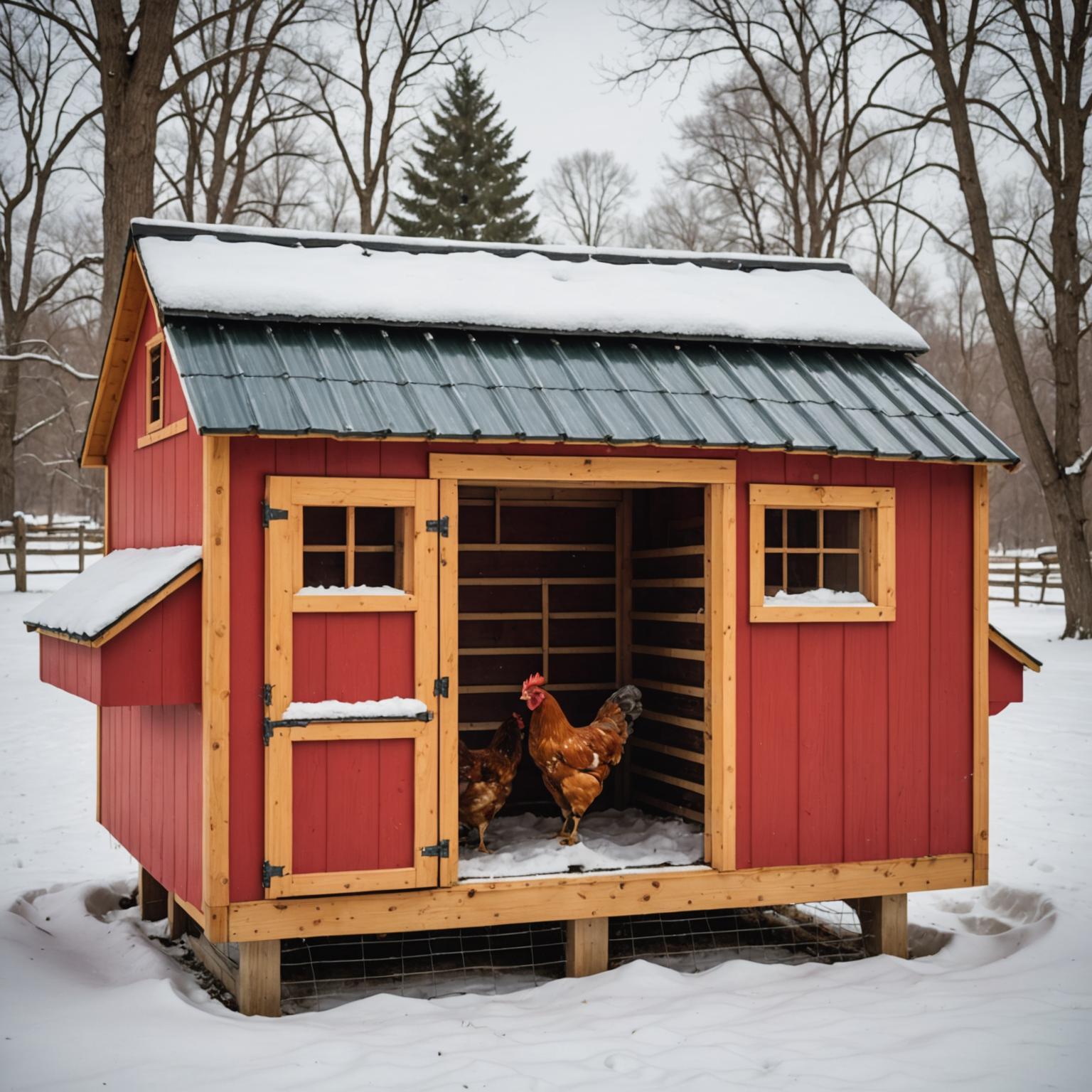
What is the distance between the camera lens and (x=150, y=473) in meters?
7.51

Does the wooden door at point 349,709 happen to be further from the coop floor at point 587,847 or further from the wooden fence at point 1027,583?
the wooden fence at point 1027,583

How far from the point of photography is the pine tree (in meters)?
30.0

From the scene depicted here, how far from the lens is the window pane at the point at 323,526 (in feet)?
23.9

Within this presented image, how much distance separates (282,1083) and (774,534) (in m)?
4.48

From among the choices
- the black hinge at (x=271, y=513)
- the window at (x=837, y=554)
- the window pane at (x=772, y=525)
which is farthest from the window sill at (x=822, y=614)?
the black hinge at (x=271, y=513)

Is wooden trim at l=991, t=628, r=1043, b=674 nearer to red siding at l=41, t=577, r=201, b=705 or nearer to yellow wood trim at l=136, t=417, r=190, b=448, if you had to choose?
red siding at l=41, t=577, r=201, b=705

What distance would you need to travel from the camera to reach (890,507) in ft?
23.6

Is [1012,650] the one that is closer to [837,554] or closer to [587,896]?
[837,554]

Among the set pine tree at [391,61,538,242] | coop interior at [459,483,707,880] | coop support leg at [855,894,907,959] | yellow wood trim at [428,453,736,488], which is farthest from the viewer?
pine tree at [391,61,538,242]

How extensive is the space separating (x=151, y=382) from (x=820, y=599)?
4162 millimetres

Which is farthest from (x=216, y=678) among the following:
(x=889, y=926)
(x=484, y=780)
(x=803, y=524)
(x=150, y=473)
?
(x=889, y=926)

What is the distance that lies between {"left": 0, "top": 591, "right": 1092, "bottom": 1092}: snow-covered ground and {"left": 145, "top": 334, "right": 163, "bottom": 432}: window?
303 centimetres

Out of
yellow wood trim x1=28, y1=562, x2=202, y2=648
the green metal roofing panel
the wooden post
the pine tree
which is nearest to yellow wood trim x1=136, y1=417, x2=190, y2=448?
the green metal roofing panel

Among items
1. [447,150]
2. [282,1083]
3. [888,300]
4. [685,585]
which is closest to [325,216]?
[447,150]
